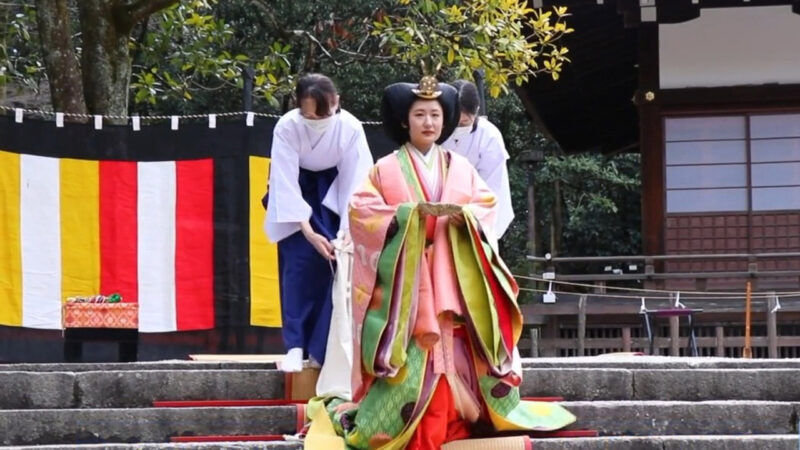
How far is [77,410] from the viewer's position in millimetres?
6824

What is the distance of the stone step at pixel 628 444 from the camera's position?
19.9 feet

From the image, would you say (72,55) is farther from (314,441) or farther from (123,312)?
(314,441)

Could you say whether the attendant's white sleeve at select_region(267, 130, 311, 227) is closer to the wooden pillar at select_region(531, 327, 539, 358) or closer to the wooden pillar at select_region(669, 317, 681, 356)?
the wooden pillar at select_region(669, 317, 681, 356)

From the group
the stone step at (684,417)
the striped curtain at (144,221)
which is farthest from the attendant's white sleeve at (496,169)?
the striped curtain at (144,221)

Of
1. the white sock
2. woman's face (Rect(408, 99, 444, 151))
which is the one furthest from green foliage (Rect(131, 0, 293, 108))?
woman's face (Rect(408, 99, 444, 151))

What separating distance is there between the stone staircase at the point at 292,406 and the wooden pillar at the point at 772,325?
814 cm

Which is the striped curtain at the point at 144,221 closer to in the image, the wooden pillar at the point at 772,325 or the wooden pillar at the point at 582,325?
the wooden pillar at the point at 582,325

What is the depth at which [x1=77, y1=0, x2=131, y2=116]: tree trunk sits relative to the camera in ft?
39.7

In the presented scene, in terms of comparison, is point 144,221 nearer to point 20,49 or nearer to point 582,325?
point 582,325

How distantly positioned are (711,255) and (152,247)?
23.6ft

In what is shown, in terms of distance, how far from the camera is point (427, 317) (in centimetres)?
591

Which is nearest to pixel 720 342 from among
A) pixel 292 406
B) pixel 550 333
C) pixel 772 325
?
pixel 772 325

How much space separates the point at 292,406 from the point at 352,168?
1278 mm

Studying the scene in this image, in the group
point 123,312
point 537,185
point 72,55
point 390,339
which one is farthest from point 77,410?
point 537,185
